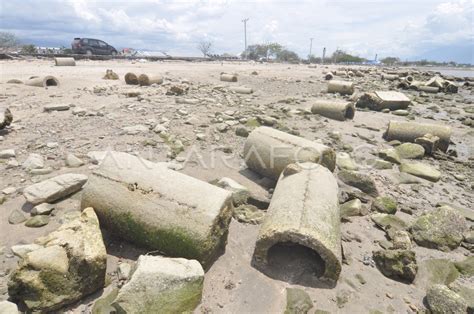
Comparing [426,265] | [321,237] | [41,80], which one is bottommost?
[426,265]

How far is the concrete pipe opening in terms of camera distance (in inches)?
119

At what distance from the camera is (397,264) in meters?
3.19

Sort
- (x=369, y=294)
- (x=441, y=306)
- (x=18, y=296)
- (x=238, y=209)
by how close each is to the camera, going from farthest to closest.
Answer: (x=238, y=209), (x=369, y=294), (x=441, y=306), (x=18, y=296)

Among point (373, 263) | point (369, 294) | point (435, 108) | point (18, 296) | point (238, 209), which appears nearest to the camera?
point (18, 296)

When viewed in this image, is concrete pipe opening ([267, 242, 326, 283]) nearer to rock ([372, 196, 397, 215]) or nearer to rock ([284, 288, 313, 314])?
rock ([284, 288, 313, 314])

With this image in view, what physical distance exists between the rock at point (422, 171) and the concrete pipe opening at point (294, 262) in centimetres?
350

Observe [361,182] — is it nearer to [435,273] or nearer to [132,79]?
[435,273]

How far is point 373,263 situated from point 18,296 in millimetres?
3232

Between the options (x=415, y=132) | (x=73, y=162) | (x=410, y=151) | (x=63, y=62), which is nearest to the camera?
(x=73, y=162)

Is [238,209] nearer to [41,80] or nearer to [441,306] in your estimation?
[441,306]

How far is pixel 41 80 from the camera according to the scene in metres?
9.70

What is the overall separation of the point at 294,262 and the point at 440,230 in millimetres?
2004

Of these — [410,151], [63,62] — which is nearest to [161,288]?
[410,151]

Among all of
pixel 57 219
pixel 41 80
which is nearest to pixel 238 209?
pixel 57 219
